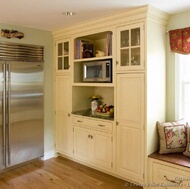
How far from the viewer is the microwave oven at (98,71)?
10.1 ft

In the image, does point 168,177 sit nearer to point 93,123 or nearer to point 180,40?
point 93,123

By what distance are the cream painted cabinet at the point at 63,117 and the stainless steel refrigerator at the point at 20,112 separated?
0.29m

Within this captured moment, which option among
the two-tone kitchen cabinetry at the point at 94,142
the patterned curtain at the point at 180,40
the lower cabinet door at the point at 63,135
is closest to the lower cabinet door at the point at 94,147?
the two-tone kitchen cabinetry at the point at 94,142

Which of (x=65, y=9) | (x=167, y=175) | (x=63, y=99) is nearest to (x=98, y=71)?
(x=63, y=99)

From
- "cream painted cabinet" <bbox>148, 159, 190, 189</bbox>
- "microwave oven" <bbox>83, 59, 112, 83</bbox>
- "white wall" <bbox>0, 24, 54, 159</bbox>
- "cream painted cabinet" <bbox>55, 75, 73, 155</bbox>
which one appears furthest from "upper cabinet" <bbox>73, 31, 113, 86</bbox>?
"cream painted cabinet" <bbox>148, 159, 190, 189</bbox>

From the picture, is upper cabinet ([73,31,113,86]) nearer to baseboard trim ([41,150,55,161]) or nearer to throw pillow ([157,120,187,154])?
throw pillow ([157,120,187,154])

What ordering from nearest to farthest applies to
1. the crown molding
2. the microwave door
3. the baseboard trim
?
1. the crown molding
2. the microwave door
3. the baseboard trim

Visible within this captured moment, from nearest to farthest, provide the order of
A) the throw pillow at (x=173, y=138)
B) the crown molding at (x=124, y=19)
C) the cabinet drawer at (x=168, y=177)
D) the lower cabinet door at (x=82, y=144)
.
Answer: the cabinet drawer at (x=168, y=177) < the crown molding at (x=124, y=19) < the throw pillow at (x=173, y=138) < the lower cabinet door at (x=82, y=144)

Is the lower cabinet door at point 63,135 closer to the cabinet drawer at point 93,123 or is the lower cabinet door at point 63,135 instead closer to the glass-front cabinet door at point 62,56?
the cabinet drawer at point 93,123

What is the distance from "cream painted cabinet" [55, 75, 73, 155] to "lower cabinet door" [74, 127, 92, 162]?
0.41 ft

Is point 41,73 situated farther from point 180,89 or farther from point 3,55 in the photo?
point 180,89

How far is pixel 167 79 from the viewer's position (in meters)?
3.02

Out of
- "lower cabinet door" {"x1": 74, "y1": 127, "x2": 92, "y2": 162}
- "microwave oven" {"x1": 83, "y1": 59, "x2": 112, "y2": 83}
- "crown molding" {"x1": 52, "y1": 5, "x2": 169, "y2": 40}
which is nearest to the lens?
"crown molding" {"x1": 52, "y1": 5, "x2": 169, "y2": 40}

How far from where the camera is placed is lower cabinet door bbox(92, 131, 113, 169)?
3096 mm
